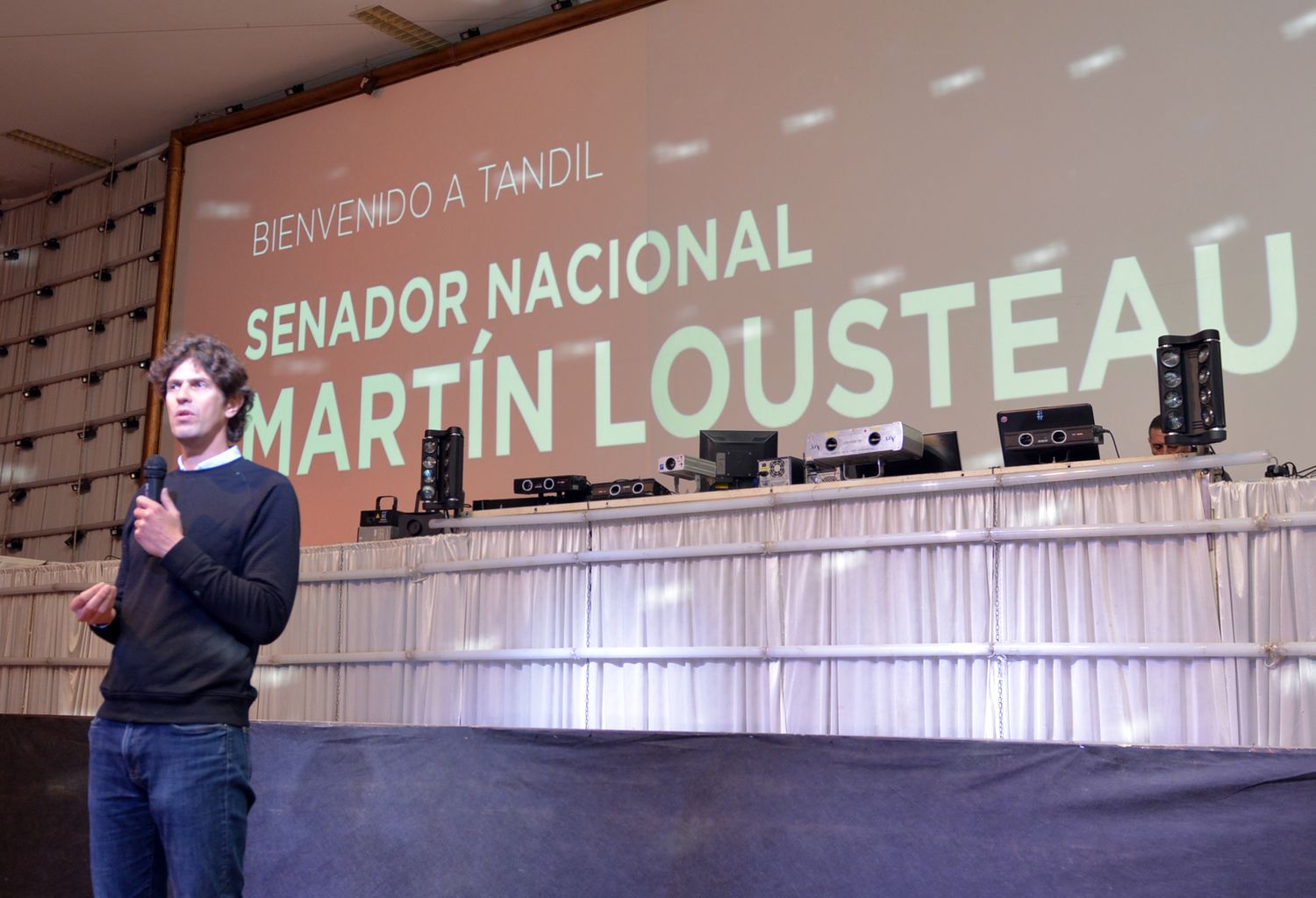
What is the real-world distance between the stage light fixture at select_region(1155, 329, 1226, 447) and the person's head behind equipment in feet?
0.12

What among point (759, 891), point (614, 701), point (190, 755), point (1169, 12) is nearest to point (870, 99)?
point (1169, 12)

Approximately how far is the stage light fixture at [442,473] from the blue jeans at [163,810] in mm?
3997

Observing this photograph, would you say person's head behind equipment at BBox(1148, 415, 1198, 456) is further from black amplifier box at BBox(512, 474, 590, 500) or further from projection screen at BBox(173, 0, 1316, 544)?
black amplifier box at BBox(512, 474, 590, 500)

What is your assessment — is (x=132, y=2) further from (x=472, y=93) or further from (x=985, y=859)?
(x=985, y=859)

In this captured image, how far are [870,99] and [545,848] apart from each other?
561cm

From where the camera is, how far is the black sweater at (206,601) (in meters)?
1.87

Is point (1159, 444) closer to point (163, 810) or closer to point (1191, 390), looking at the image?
point (1191, 390)

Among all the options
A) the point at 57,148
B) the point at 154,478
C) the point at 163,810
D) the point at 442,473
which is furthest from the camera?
the point at 57,148

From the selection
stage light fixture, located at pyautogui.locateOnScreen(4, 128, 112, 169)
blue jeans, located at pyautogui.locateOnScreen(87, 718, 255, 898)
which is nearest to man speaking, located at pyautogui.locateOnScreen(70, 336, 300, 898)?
blue jeans, located at pyautogui.locateOnScreen(87, 718, 255, 898)

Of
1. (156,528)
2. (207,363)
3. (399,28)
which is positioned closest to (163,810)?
(156,528)

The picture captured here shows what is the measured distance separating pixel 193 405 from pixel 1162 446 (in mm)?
4072

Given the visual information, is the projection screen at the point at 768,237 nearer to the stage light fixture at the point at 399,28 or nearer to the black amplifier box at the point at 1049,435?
the stage light fixture at the point at 399,28

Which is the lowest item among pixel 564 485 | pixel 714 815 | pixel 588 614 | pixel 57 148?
pixel 714 815

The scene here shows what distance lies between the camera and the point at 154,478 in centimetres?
196
